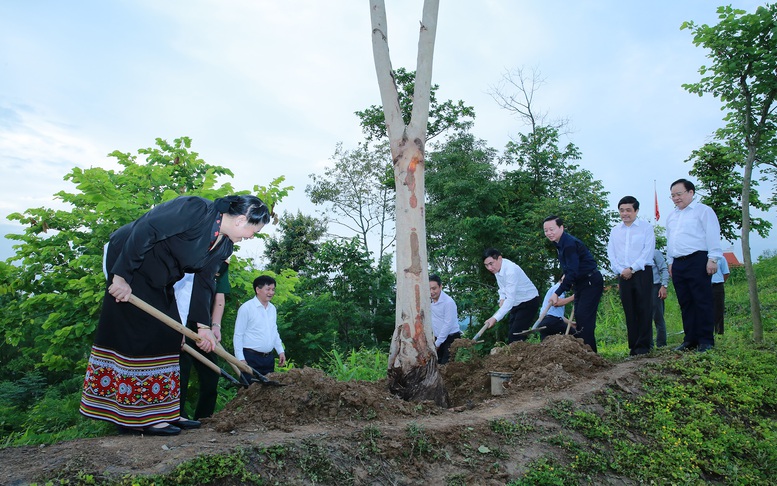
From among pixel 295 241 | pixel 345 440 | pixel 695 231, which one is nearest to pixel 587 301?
pixel 695 231

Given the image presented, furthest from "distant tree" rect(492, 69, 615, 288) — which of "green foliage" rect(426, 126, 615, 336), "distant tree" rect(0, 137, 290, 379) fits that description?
"distant tree" rect(0, 137, 290, 379)

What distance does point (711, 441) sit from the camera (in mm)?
4309

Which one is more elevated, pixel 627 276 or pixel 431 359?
pixel 627 276

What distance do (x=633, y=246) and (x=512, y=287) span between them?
4.82ft

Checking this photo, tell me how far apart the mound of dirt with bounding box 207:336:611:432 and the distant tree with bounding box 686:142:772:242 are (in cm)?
1427

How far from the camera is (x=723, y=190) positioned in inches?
696

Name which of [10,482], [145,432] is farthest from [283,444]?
[10,482]

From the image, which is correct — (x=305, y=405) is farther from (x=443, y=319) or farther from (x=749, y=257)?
(x=749, y=257)

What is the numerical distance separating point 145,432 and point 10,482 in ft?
3.09

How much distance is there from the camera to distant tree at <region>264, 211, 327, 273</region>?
24.5 metres

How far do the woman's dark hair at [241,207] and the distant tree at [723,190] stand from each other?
17020mm

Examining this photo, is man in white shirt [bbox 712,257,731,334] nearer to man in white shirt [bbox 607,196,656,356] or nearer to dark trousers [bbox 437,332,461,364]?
man in white shirt [bbox 607,196,656,356]

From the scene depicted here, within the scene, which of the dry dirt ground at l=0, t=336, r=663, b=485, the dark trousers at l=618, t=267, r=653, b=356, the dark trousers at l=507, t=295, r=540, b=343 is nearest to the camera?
the dry dirt ground at l=0, t=336, r=663, b=485

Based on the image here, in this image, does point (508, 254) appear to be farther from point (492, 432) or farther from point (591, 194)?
point (492, 432)
